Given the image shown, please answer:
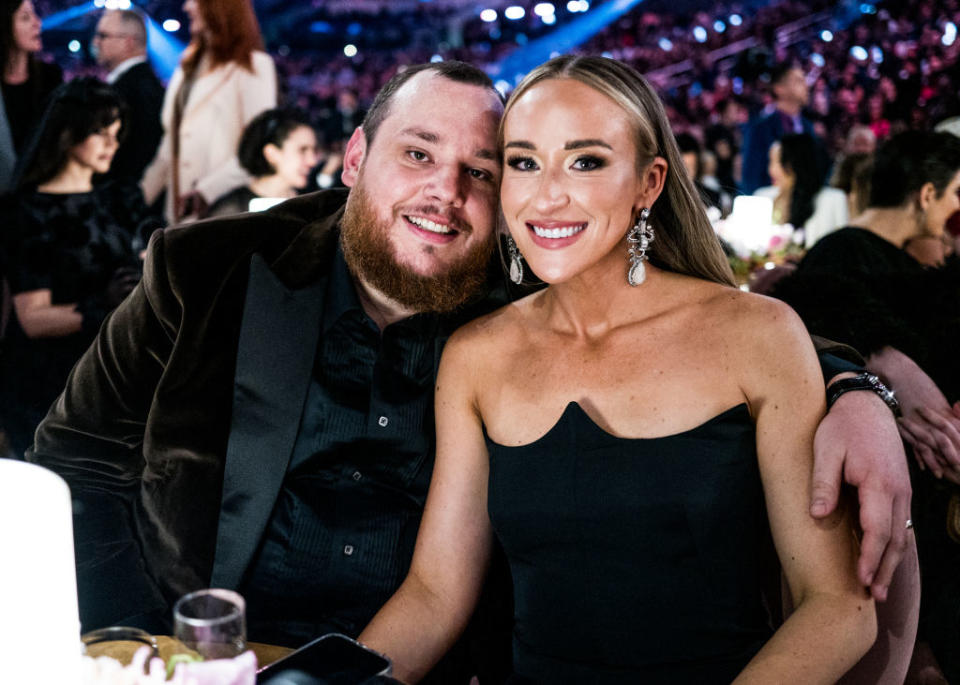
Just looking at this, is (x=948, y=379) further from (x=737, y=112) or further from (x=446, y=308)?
(x=737, y=112)

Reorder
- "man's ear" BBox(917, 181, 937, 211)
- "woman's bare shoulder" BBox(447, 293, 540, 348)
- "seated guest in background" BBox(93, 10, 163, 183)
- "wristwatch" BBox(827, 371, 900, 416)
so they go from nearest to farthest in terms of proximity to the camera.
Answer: "wristwatch" BBox(827, 371, 900, 416)
"woman's bare shoulder" BBox(447, 293, 540, 348)
"man's ear" BBox(917, 181, 937, 211)
"seated guest in background" BBox(93, 10, 163, 183)

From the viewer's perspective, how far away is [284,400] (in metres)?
1.92

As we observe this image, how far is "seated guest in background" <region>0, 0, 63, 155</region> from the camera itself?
4.21 m

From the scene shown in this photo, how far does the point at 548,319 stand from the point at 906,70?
11.2m

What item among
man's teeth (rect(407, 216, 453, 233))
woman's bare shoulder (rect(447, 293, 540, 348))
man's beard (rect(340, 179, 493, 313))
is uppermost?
man's teeth (rect(407, 216, 453, 233))

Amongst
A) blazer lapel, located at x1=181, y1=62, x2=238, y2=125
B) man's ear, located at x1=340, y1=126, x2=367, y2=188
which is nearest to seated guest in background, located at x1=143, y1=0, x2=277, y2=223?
blazer lapel, located at x1=181, y1=62, x2=238, y2=125

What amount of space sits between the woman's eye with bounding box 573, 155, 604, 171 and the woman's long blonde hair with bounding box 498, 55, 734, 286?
9 centimetres

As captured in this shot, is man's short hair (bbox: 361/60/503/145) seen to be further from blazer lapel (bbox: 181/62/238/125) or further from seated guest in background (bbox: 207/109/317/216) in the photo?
blazer lapel (bbox: 181/62/238/125)

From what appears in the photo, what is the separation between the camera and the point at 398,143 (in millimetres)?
2062

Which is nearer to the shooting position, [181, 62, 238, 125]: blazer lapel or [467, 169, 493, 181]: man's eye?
[467, 169, 493, 181]: man's eye

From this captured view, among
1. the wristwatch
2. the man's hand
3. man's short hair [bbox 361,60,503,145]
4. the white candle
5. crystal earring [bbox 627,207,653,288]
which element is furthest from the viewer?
man's short hair [bbox 361,60,503,145]

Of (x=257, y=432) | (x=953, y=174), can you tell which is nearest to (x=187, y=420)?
(x=257, y=432)

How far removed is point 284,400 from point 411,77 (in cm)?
78

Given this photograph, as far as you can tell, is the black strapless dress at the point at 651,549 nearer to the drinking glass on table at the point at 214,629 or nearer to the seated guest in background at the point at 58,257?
the drinking glass on table at the point at 214,629
